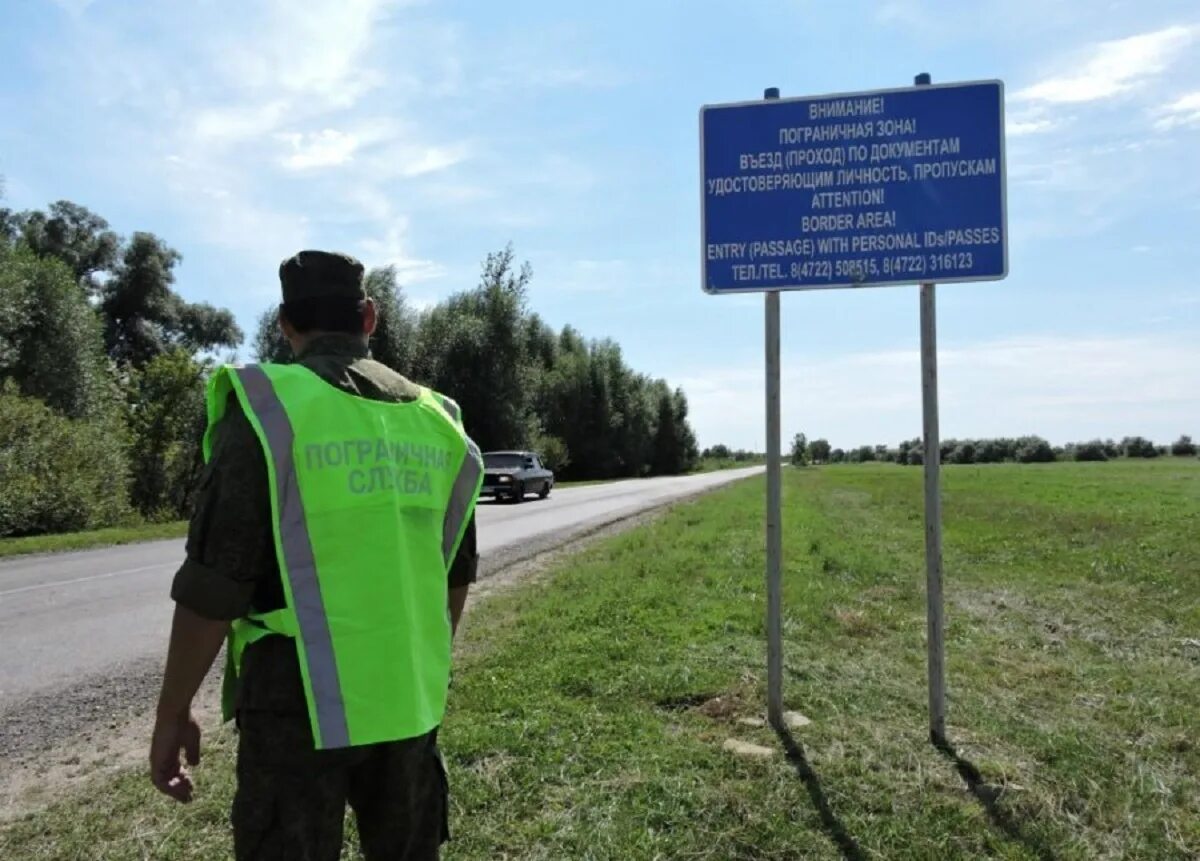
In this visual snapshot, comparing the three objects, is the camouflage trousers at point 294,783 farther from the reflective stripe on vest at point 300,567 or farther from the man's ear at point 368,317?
the man's ear at point 368,317

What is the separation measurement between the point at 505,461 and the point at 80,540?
14.3 metres

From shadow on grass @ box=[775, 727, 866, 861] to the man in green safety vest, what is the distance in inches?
83.8

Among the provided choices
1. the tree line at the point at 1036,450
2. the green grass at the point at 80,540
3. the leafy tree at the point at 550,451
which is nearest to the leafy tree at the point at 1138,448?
the tree line at the point at 1036,450

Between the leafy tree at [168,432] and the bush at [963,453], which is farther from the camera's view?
the bush at [963,453]

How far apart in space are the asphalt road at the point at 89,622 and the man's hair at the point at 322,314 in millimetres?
4461

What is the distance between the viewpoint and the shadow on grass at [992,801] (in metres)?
3.50

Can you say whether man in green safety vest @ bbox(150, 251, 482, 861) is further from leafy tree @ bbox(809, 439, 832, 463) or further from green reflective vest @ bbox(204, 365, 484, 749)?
leafy tree @ bbox(809, 439, 832, 463)

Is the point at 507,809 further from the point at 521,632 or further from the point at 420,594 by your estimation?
the point at 521,632

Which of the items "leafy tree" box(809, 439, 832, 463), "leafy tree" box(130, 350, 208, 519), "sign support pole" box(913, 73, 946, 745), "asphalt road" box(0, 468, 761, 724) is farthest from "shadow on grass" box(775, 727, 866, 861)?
"leafy tree" box(809, 439, 832, 463)

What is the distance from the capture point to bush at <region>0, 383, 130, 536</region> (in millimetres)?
19375

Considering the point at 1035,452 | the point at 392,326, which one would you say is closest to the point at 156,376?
the point at 392,326

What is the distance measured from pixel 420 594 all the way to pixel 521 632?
18.3 feet

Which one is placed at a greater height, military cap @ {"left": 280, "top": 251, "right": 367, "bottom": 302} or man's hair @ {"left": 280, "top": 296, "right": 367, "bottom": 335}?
military cap @ {"left": 280, "top": 251, "right": 367, "bottom": 302}

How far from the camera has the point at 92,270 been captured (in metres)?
50.4
